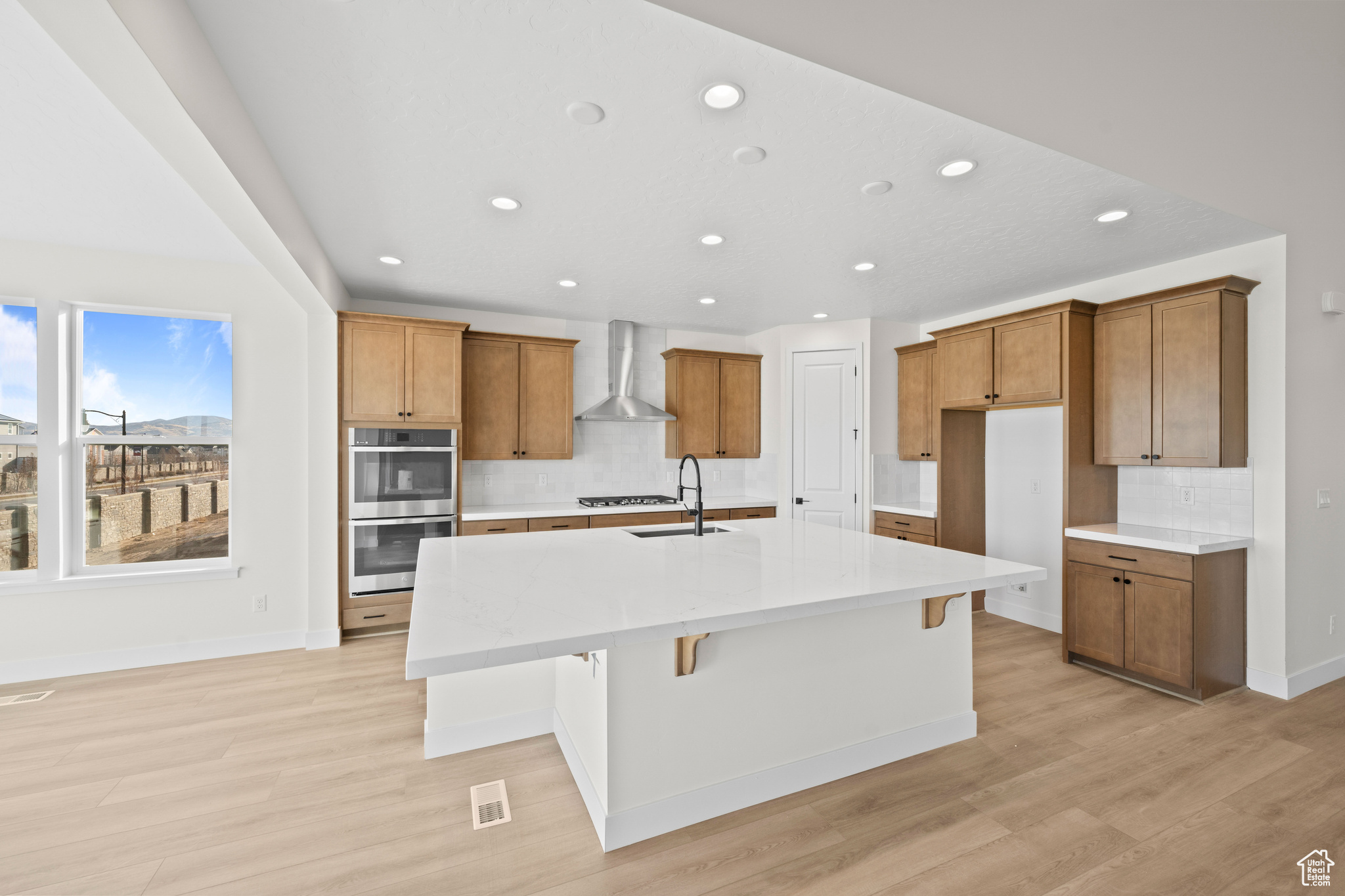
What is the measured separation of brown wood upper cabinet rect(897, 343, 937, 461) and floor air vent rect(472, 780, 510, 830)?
12.8 ft

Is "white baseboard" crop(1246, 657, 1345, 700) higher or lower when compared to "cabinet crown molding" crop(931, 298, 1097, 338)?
lower

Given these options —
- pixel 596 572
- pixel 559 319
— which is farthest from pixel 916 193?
pixel 559 319

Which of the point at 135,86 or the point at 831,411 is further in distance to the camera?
the point at 831,411

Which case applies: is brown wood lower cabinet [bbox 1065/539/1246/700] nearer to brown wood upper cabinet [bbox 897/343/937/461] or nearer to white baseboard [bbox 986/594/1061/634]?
white baseboard [bbox 986/594/1061/634]

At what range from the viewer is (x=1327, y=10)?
3084 mm

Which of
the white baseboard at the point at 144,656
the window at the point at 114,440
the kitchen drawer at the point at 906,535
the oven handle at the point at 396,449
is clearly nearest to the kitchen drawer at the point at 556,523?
the oven handle at the point at 396,449

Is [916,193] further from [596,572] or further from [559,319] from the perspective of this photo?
[559,319]

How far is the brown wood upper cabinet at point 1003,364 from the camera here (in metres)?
3.56

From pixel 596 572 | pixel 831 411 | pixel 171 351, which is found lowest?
pixel 596 572

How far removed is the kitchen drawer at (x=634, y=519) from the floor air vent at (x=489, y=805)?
233 centimetres

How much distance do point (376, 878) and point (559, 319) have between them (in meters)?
4.14

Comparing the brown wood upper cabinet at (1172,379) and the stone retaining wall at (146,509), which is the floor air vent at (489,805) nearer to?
the stone retaining wall at (146,509)

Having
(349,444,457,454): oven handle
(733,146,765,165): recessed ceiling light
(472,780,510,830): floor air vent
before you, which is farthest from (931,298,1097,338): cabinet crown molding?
(472,780,510,830): floor air vent

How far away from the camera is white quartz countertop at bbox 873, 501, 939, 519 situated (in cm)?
446
